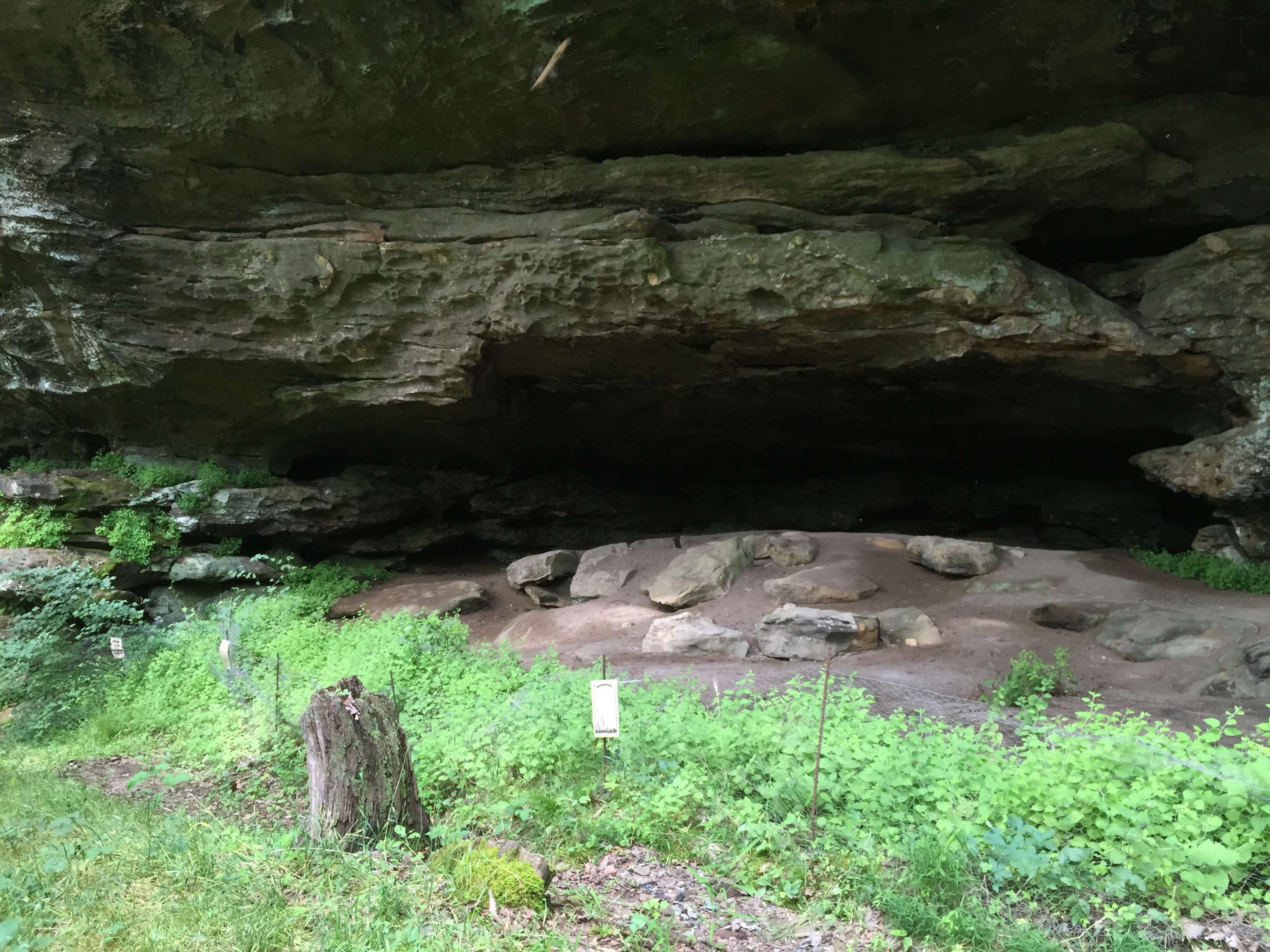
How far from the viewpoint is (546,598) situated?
9781mm

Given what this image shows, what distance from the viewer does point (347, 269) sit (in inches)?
332

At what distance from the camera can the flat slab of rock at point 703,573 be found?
8422 millimetres

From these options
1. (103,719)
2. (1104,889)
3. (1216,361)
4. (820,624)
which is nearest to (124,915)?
(1104,889)

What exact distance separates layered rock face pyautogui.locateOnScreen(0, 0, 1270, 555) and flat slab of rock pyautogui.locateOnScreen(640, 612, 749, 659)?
3505mm

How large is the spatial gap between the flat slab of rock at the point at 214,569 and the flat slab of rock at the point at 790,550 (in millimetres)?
7342

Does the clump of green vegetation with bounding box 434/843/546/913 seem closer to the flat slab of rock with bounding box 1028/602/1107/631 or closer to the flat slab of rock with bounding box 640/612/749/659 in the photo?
the flat slab of rock with bounding box 640/612/749/659

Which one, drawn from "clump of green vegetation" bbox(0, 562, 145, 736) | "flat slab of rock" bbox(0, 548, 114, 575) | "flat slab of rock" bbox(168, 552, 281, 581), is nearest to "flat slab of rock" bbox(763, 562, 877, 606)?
"clump of green vegetation" bbox(0, 562, 145, 736)

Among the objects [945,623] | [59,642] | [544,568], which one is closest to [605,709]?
[945,623]

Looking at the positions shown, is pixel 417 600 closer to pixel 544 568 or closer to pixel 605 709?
pixel 544 568

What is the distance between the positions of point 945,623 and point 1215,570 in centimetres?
359

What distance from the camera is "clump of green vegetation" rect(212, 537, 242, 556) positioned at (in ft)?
35.0

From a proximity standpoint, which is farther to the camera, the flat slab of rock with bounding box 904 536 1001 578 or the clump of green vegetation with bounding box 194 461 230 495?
the clump of green vegetation with bounding box 194 461 230 495

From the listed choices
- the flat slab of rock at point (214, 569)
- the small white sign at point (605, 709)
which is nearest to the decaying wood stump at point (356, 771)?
the small white sign at point (605, 709)

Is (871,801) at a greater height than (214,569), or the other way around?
(871,801)
